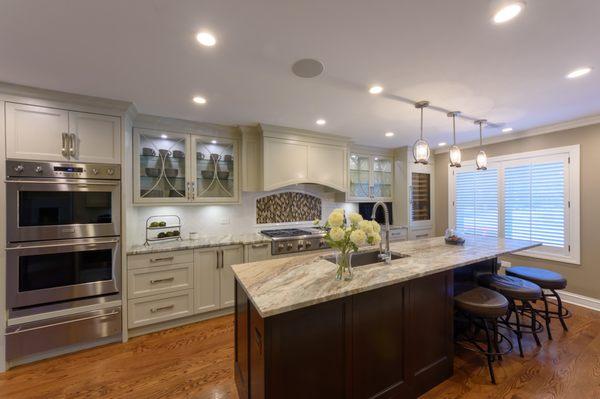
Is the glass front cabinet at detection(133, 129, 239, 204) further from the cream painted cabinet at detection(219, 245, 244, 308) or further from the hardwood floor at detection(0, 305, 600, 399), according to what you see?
the hardwood floor at detection(0, 305, 600, 399)

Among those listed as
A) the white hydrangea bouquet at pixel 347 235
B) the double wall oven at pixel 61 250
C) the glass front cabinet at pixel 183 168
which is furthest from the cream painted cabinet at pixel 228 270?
the white hydrangea bouquet at pixel 347 235

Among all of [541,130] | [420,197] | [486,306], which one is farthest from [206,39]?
[420,197]

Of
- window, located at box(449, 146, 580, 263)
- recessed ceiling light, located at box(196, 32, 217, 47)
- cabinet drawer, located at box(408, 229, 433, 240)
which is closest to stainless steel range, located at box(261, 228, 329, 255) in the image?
cabinet drawer, located at box(408, 229, 433, 240)

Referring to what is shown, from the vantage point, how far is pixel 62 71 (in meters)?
1.94

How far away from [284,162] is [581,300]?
14.6 ft

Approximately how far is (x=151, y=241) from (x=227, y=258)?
0.97 m

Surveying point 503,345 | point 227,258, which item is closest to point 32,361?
point 227,258

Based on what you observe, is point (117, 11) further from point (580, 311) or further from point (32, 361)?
point (580, 311)

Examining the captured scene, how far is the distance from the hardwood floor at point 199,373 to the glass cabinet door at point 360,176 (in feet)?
9.00

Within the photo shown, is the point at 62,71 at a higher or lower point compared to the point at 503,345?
higher

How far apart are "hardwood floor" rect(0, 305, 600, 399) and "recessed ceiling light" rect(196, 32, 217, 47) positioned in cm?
252

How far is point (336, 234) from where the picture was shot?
153 cm

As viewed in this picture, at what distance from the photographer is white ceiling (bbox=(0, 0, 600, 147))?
133 centimetres

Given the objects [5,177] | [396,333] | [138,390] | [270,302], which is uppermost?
[5,177]
